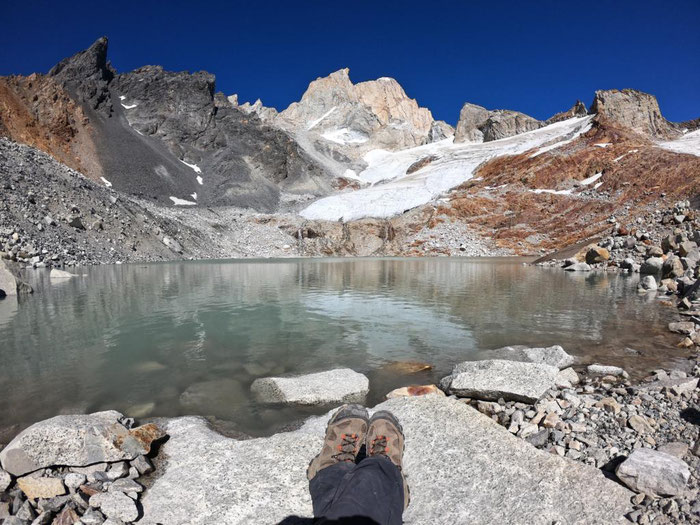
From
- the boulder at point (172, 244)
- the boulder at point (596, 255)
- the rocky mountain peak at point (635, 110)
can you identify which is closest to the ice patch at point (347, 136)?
the rocky mountain peak at point (635, 110)

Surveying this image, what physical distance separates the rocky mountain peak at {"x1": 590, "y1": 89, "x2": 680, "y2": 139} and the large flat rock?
4371 inches

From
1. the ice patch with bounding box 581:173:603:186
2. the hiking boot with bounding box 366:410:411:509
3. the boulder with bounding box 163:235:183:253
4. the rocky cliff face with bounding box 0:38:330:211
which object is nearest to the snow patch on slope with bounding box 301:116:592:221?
the rocky cliff face with bounding box 0:38:330:211

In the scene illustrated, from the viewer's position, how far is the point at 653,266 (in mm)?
22734

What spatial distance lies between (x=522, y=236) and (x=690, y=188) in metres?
19.2

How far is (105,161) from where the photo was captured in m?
69.6

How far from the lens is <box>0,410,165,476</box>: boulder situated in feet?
12.3

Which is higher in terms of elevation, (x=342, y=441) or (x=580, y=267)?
(x=580, y=267)

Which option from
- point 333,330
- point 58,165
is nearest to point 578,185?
point 333,330

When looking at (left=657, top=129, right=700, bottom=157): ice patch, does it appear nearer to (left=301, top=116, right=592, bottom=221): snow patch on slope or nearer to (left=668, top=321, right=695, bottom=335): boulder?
(left=301, top=116, right=592, bottom=221): snow patch on slope

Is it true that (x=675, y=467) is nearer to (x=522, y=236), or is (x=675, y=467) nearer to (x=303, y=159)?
(x=522, y=236)

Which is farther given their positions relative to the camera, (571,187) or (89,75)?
(89,75)

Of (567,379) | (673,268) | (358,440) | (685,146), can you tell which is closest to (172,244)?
(673,268)

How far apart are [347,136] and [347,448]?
155m

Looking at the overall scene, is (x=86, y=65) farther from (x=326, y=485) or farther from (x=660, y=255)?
(x=326, y=485)
